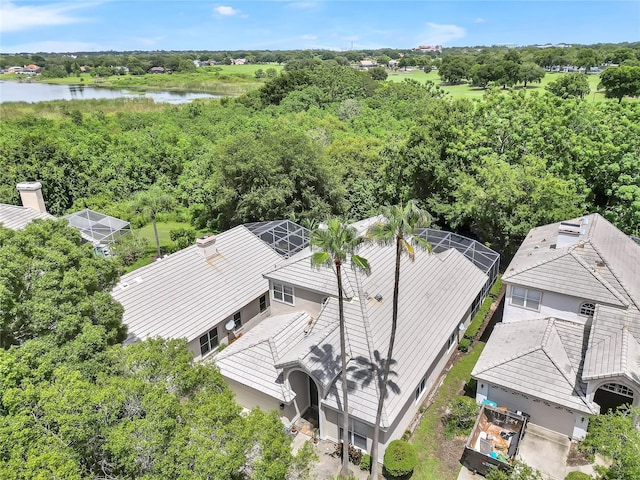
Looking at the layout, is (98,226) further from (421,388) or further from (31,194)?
(421,388)

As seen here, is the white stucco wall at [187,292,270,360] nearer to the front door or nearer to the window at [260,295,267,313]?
the window at [260,295,267,313]

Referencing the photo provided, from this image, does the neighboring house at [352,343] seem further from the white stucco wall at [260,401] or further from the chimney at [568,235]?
the chimney at [568,235]

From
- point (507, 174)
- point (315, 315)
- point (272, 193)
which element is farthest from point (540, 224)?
point (272, 193)

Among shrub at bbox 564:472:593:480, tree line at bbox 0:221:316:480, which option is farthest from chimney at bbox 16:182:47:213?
shrub at bbox 564:472:593:480

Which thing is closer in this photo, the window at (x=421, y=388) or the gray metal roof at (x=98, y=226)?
the window at (x=421, y=388)

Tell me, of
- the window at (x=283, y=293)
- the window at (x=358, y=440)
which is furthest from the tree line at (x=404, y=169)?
the window at (x=358, y=440)

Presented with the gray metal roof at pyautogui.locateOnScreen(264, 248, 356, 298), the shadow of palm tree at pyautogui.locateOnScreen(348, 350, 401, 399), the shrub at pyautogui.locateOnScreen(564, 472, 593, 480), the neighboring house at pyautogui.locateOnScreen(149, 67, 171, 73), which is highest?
the neighboring house at pyautogui.locateOnScreen(149, 67, 171, 73)
